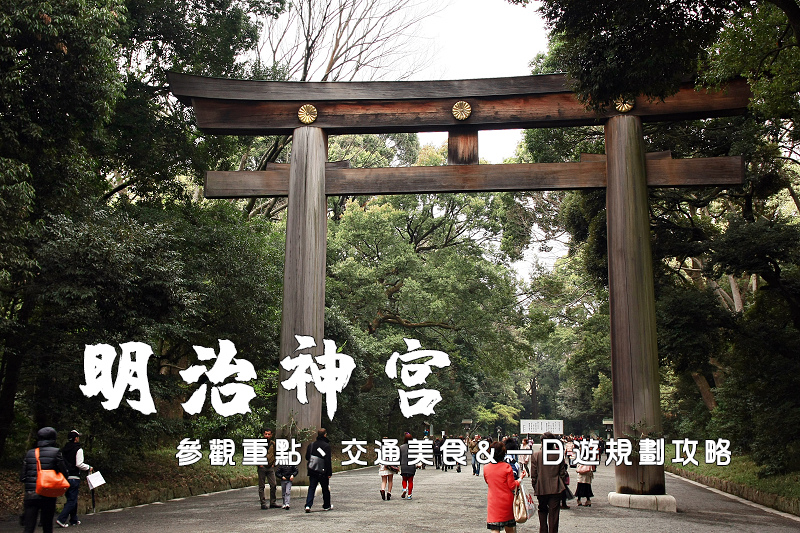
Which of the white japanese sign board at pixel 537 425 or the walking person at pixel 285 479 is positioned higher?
the walking person at pixel 285 479

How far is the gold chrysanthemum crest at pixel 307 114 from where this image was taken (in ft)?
42.3

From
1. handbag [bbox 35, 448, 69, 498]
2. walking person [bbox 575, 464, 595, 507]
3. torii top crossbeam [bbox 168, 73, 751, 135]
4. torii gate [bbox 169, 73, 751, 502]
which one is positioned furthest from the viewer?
torii top crossbeam [bbox 168, 73, 751, 135]

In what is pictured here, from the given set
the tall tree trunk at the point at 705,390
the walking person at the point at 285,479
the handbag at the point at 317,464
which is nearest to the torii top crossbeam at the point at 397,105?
the handbag at the point at 317,464

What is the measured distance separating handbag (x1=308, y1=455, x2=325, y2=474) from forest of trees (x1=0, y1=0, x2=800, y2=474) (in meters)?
3.88

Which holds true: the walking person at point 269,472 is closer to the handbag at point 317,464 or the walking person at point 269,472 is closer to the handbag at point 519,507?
the handbag at point 317,464

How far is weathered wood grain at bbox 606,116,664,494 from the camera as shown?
435 inches

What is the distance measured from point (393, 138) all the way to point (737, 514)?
94.5 ft

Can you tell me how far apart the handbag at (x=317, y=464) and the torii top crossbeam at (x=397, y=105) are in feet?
19.4

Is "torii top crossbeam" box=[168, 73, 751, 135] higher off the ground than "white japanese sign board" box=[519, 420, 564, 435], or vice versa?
"torii top crossbeam" box=[168, 73, 751, 135]

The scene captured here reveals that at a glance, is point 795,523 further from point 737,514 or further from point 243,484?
point 243,484

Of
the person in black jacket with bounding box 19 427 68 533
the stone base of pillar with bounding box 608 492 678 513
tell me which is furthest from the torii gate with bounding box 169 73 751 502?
the person in black jacket with bounding box 19 427 68 533

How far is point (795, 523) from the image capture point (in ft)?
33.8

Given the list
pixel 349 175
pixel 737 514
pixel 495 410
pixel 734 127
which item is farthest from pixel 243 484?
pixel 495 410

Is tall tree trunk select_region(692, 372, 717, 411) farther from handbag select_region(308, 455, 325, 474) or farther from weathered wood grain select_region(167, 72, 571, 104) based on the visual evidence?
handbag select_region(308, 455, 325, 474)
